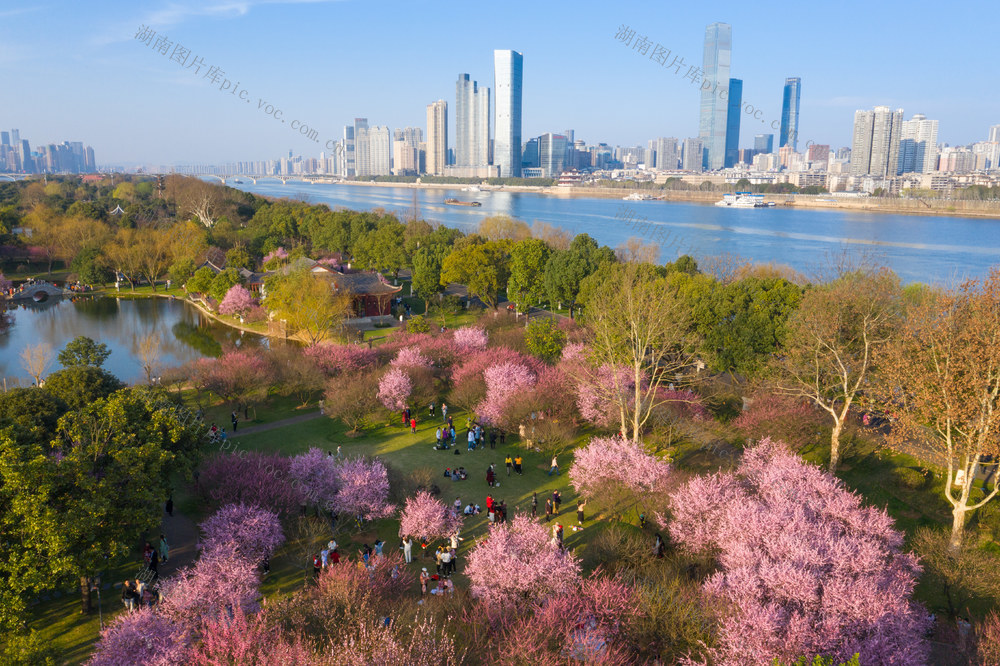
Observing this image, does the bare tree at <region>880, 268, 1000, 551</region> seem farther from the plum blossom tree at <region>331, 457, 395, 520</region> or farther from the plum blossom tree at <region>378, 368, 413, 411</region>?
the plum blossom tree at <region>378, 368, 413, 411</region>

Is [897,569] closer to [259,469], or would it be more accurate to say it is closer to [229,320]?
[259,469]

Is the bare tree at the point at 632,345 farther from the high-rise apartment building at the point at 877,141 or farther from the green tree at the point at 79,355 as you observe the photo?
the high-rise apartment building at the point at 877,141

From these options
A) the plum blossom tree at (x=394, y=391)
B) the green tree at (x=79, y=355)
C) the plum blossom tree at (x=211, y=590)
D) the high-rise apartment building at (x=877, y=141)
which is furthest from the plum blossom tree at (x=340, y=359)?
the high-rise apartment building at (x=877, y=141)

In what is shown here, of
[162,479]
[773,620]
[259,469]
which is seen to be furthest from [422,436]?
[773,620]

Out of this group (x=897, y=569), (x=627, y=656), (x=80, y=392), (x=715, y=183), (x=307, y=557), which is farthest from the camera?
(x=715, y=183)

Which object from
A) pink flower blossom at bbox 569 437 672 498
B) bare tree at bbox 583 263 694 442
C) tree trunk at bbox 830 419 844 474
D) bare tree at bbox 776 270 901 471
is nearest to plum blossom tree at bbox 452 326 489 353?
bare tree at bbox 583 263 694 442

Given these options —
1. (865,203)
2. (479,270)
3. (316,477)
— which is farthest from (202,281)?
(865,203)
